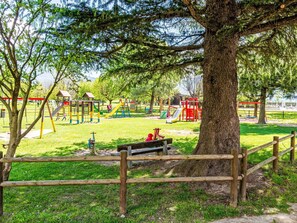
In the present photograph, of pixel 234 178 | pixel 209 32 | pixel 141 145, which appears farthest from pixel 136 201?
pixel 209 32

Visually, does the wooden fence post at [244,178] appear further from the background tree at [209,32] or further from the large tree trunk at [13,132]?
the large tree trunk at [13,132]

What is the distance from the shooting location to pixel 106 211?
13.9ft

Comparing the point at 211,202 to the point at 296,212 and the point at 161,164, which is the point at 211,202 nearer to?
the point at 296,212

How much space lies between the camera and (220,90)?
18.4 feet

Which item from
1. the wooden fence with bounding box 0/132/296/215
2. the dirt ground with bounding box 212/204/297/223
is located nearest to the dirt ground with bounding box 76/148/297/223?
the dirt ground with bounding box 212/204/297/223

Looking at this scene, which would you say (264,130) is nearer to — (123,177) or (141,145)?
(141,145)

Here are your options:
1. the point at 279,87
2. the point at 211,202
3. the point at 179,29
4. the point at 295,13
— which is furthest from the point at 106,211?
the point at 279,87

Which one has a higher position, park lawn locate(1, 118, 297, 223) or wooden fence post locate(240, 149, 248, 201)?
wooden fence post locate(240, 149, 248, 201)

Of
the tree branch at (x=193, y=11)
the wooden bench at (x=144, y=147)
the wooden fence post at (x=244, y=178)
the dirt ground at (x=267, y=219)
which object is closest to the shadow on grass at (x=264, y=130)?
the wooden bench at (x=144, y=147)

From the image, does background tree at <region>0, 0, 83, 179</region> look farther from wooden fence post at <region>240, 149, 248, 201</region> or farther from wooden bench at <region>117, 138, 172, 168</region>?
wooden fence post at <region>240, 149, 248, 201</region>

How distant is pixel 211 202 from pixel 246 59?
4.87 m

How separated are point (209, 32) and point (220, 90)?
133 cm

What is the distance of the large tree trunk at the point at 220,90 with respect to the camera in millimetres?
5559

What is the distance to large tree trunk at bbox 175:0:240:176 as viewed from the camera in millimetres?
5559
